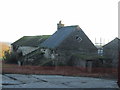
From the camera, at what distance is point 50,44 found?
48062 mm

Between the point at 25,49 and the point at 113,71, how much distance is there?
2253 centimetres

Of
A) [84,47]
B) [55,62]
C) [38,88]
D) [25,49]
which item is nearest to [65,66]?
[55,62]

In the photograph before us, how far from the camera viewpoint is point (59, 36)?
160ft

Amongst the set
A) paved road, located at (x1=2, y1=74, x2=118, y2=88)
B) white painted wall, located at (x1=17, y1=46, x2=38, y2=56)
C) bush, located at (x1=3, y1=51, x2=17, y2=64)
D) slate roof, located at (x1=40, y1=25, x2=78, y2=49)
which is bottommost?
paved road, located at (x1=2, y1=74, x2=118, y2=88)

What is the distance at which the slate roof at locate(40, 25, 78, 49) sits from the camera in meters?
45.8

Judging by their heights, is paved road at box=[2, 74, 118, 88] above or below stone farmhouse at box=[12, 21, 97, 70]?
below

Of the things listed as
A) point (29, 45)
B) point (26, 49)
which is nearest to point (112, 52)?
point (29, 45)

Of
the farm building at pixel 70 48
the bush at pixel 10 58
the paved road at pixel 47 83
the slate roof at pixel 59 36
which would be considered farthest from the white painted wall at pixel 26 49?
the paved road at pixel 47 83

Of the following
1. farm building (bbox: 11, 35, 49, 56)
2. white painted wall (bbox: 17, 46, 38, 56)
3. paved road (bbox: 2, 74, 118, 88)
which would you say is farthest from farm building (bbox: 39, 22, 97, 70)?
paved road (bbox: 2, 74, 118, 88)

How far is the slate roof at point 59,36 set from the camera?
1804 inches

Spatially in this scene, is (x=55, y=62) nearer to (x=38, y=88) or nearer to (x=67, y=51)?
(x=67, y=51)

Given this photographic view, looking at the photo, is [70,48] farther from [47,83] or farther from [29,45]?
[47,83]

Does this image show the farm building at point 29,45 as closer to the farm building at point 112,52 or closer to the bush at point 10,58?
the bush at point 10,58

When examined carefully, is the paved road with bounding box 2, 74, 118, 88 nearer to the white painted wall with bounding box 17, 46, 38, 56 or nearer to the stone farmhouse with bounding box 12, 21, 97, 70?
the stone farmhouse with bounding box 12, 21, 97, 70
